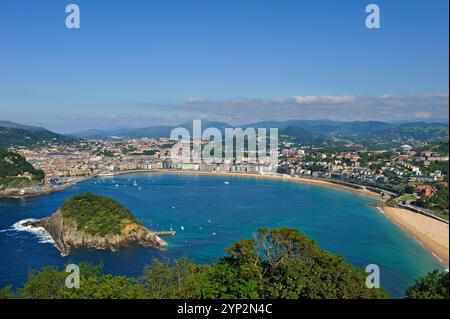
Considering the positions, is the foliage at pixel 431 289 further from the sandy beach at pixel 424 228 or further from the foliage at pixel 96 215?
the foliage at pixel 96 215

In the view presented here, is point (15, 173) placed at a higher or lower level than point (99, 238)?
higher

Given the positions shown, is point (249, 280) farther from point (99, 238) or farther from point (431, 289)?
point (99, 238)

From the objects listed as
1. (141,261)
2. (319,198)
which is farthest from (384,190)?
(141,261)

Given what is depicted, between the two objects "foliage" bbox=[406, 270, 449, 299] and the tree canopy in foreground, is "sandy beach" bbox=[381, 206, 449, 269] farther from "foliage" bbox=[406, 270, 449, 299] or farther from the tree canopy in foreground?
the tree canopy in foreground

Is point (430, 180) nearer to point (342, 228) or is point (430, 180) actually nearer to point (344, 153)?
point (342, 228)

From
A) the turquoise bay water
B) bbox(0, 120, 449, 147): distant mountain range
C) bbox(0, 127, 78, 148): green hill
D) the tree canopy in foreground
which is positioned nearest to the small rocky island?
the turquoise bay water

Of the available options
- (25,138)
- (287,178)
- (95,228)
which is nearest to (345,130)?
(287,178)
